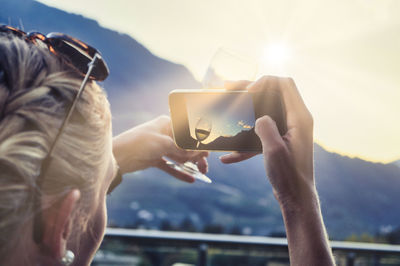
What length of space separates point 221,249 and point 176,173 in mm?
982

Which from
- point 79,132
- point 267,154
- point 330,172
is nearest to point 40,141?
point 79,132

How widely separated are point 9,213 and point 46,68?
219 mm

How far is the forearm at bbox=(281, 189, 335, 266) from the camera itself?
0.56m

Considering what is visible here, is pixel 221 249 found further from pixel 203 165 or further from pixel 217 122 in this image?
pixel 217 122

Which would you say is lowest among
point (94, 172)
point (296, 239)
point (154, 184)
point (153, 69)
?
point (154, 184)

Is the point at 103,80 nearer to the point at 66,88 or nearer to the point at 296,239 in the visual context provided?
the point at 66,88

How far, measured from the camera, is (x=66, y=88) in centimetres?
53

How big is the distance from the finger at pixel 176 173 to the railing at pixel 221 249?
0.85 m

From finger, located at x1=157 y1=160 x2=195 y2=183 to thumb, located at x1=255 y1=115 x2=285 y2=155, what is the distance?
57 centimetres

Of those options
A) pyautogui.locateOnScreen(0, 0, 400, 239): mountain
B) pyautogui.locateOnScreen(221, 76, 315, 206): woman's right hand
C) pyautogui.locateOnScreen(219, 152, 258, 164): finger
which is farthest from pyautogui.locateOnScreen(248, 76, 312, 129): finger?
pyautogui.locateOnScreen(0, 0, 400, 239): mountain

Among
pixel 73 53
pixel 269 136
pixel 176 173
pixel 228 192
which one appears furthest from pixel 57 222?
pixel 228 192

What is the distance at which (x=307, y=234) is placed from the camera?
570 millimetres

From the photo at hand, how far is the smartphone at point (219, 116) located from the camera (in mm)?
758

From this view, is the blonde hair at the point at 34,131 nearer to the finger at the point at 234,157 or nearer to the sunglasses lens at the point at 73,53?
the sunglasses lens at the point at 73,53
